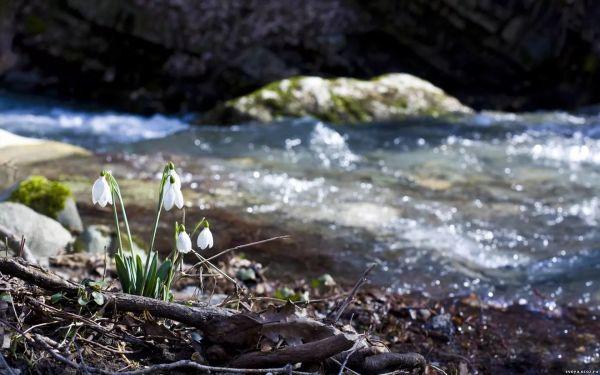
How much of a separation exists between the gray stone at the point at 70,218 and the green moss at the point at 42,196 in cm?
3

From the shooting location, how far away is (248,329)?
8.80ft

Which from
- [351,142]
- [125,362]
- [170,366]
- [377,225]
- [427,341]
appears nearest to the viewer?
[170,366]

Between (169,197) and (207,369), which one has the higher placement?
(169,197)

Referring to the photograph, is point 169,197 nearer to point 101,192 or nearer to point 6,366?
point 101,192

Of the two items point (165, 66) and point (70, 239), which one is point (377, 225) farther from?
point (165, 66)

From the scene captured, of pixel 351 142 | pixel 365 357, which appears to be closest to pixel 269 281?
pixel 365 357

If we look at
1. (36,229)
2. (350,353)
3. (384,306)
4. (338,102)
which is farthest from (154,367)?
(338,102)

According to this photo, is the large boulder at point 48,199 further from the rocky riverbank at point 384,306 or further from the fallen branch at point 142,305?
the fallen branch at point 142,305

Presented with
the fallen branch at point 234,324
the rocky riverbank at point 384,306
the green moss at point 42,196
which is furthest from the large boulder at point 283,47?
the fallen branch at point 234,324

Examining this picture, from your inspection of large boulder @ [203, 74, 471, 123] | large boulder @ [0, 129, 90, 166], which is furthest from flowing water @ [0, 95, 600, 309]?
large boulder @ [0, 129, 90, 166]

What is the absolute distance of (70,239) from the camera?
17.3ft

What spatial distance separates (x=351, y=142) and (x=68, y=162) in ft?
14.5

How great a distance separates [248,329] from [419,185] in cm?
619

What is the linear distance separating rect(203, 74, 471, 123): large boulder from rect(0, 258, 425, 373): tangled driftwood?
32.3 ft
